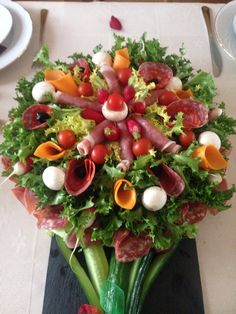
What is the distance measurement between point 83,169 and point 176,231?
32 centimetres

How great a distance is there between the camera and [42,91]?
1178mm

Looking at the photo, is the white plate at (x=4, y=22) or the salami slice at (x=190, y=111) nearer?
the salami slice at (x=190, y=111)

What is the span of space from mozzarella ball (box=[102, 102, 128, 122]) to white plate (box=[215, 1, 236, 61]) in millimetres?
663

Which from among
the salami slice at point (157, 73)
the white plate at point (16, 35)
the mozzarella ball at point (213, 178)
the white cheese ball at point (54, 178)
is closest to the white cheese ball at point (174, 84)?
the salami slice at point (157, 73)

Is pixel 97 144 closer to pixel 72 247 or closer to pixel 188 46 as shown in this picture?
pixel 72 247

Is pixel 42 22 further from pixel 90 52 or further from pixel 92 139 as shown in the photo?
pixel 92 139

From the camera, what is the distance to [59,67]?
1290mm

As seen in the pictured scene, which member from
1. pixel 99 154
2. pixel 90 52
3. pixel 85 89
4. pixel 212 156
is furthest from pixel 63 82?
pixel 212 156

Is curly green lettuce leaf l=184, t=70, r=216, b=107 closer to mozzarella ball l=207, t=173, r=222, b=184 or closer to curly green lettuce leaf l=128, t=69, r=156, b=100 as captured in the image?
curly green lettuce leaf l=128, t=69, r=156, b=100

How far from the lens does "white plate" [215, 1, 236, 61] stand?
1515mm

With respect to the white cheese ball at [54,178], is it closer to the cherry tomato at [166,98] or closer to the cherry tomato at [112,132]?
the cherry tomato at [112,132]

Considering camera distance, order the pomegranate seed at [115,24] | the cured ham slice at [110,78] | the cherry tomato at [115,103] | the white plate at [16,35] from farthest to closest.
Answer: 1. the pomegranate seed at [115,24]
2. the white plate at [16,35]
3. the cured ham slice at [110,78]
4. the cherry tomato at [115,103]

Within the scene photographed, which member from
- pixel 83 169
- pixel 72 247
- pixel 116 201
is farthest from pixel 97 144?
pixel 72 247

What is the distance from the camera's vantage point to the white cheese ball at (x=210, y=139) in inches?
43.2
